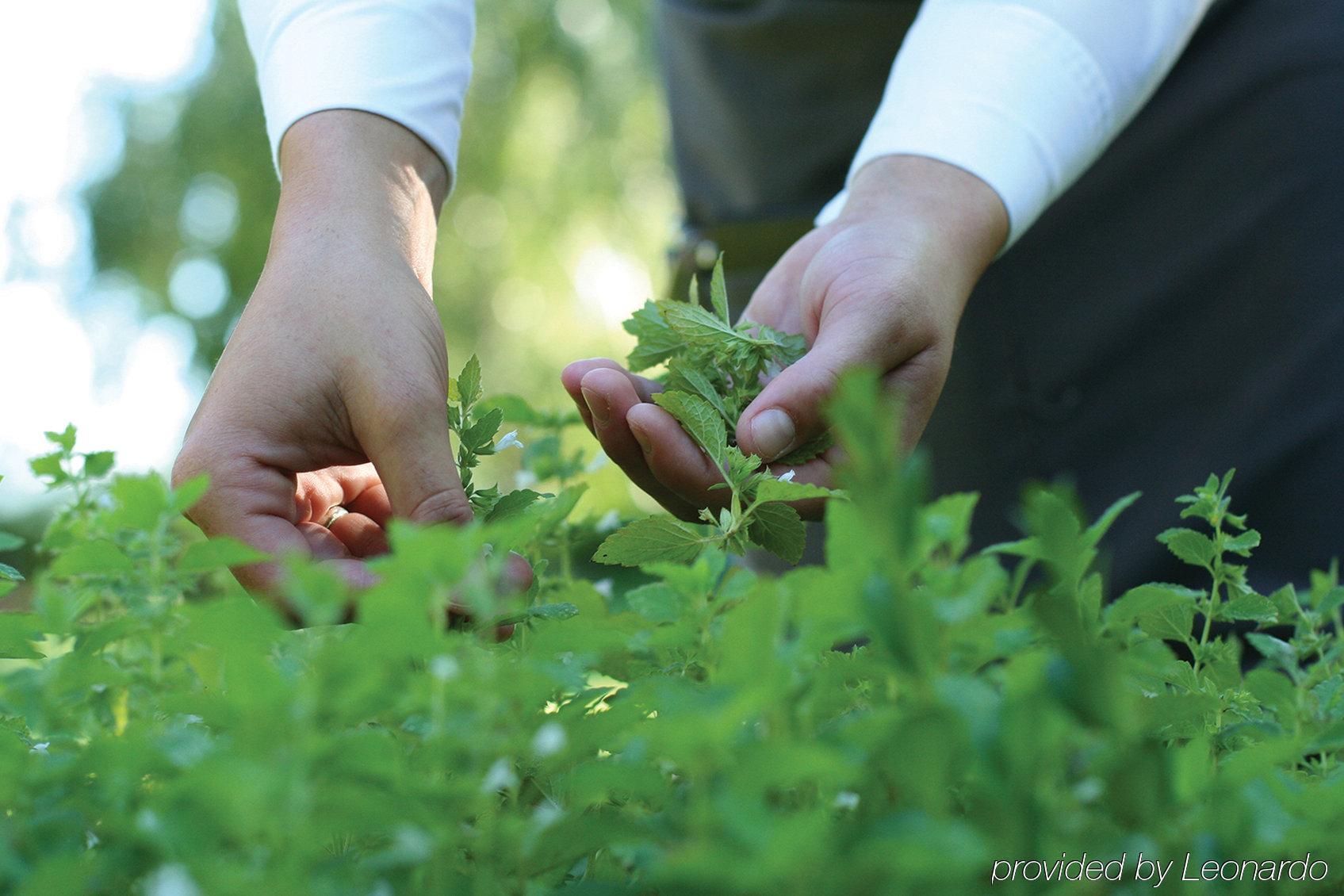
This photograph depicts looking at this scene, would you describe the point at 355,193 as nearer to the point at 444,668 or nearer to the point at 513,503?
the point at 513,503

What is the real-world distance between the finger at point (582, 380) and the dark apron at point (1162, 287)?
1.00 m

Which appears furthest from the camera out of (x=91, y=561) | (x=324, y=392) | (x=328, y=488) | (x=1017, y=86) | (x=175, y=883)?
(x=1017, y=86)

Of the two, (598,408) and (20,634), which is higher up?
(20,634)

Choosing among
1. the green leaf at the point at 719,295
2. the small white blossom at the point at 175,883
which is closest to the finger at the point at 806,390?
the green leaf at the point at 719,295

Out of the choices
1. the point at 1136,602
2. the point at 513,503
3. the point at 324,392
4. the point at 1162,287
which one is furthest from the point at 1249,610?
the point at 1162,287

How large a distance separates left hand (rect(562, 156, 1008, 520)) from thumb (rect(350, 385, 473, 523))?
0.19m

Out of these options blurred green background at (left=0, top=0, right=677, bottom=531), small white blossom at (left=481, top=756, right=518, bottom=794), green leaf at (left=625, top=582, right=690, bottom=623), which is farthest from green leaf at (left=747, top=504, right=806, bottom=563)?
blurred green background at (left=0, top=0, right=677, bottom=531)

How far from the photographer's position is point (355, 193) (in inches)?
42.1

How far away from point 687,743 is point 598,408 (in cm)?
74

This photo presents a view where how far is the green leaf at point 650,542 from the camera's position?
85 cm

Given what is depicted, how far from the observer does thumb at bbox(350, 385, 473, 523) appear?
912 millimetres

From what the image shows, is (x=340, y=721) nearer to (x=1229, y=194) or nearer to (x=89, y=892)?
(x=89, y=892)

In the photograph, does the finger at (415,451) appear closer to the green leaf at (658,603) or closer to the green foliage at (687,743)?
the green foliage at (687,743)

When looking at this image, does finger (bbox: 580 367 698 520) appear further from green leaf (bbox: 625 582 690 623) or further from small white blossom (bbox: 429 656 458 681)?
small white blossom (bbox: 429 656 458 681)
